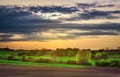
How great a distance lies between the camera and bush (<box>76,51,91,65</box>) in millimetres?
23000

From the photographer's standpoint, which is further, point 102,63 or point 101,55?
point 101,55

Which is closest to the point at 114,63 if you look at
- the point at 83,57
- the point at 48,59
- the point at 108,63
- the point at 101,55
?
the point at 108,63

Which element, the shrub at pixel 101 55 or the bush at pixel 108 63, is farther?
the shrub at pixel 101 55

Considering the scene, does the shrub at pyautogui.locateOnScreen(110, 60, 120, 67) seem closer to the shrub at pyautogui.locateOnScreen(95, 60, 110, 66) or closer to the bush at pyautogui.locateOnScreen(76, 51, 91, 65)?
the shrub at pyautogui.locateOnScreen(95, 60, 110, 66)

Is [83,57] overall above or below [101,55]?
below

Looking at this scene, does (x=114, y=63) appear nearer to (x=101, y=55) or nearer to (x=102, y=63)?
(x=102, y=63)

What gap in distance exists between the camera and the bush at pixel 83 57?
906 inches

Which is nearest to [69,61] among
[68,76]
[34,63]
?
[34,63]

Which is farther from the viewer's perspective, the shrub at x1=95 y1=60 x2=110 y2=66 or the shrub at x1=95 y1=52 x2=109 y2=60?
the shrub at x1=95 y1=52 x2=109 y2=60

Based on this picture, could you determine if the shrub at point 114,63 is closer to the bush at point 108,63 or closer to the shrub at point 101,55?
the bush at point 108,63

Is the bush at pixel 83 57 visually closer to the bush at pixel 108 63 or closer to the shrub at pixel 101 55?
the shrub at pixel 101 55

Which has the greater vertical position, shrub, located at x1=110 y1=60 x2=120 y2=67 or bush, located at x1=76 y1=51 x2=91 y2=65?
bush, located at x1=76 y1=51 x2=91 y2=65

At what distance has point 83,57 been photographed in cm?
2311

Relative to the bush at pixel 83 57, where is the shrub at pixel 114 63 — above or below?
below
